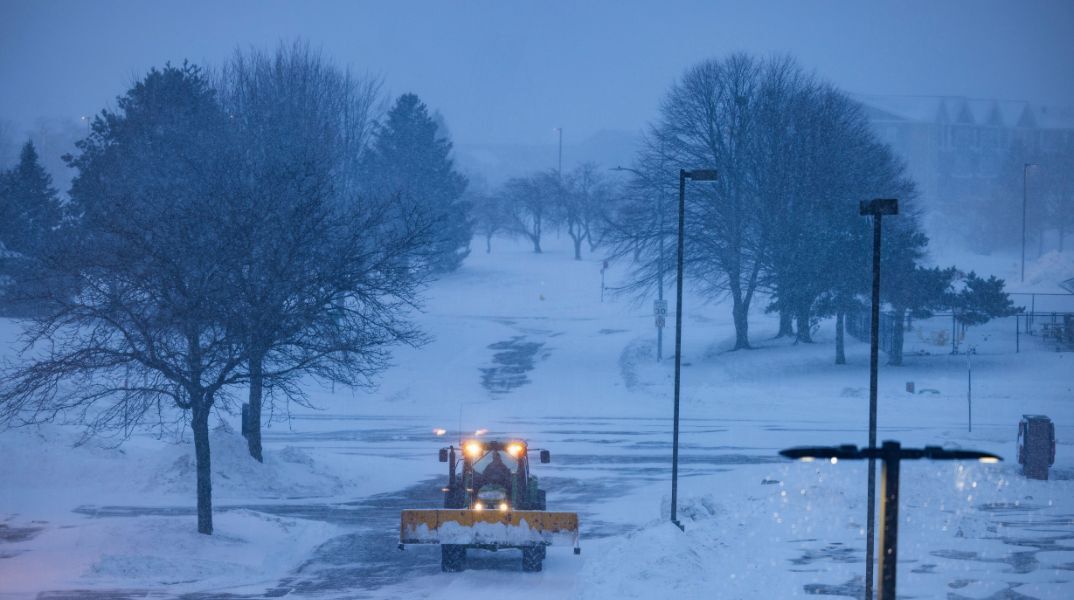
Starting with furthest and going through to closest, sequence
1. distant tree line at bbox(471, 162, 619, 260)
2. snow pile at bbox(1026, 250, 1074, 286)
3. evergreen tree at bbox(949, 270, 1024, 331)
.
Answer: distant tree line at bbox(471, 162, 619, 260)
snow pile at bbox(1026, 250, 1074, 286)
evergreen tree at bbox(949, 270, 1024, 331)

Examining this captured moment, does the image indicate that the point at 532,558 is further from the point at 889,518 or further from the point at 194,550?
the point at 889,518

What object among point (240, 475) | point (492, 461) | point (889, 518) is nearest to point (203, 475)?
point (492, 461)

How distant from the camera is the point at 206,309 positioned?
18906 mm

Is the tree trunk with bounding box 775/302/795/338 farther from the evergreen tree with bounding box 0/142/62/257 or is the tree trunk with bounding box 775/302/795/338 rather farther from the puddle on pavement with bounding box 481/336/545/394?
the evergreen tree with bounding box 0/142/62/257

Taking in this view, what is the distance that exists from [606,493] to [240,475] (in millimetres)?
8379

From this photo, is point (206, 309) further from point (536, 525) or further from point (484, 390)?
point (484, 390)

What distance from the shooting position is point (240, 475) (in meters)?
26.2

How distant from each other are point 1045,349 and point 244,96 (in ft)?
128

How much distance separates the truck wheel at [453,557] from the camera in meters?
17.5

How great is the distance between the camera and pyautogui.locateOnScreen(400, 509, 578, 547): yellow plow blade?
16.9m

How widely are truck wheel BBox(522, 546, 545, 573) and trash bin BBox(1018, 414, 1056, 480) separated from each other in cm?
1250

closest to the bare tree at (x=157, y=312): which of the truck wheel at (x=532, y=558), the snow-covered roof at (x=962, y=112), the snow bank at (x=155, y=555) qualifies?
the snow bank at (x=155, y=555)

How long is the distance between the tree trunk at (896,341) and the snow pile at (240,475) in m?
28.9

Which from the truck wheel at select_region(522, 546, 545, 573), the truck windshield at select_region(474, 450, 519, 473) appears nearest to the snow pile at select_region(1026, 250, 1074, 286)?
the truck windshield at select_region(474, 450, 519, 473)
